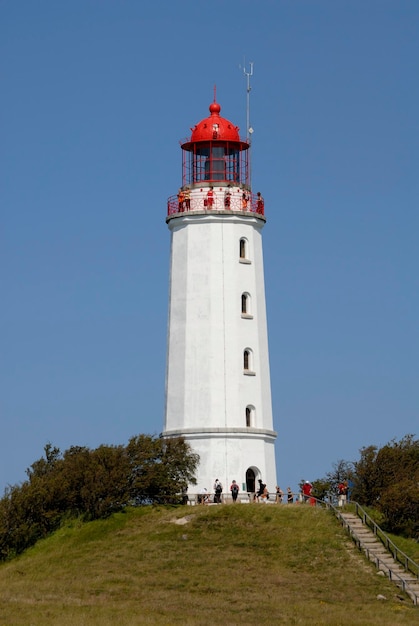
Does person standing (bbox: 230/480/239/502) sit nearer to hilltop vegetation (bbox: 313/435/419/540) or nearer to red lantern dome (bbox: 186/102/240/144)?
hilltop vegetation (bbox: 313/435/419/540)

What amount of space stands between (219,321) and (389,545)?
1387 centimetres

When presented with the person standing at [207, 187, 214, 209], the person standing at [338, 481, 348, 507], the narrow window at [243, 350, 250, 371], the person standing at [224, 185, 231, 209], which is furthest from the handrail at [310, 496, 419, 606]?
the person standing at [207, 187, 214, 209]

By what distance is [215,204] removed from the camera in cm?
6225

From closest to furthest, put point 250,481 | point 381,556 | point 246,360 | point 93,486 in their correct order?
1. point 381,556
2. point 93,486
3. point 250,481
4. point 246,360

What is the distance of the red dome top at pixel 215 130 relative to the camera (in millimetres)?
62656

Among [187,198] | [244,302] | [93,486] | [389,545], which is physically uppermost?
[187,198]

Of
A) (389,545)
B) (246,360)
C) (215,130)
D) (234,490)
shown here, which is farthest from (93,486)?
(215,130)

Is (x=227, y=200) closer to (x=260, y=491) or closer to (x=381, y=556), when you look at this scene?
(x=260, y=491)

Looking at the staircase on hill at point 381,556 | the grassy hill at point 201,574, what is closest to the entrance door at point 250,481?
the grassy hill at point 201,574

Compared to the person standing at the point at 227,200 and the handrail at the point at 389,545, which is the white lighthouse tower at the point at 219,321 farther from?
the handrail at the point at 389,545

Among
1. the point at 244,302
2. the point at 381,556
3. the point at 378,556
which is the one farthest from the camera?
the point at 244,302

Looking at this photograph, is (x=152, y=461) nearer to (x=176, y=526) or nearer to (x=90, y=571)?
(x=176, y=526)

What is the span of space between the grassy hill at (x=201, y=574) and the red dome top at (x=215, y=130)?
55.4 feet

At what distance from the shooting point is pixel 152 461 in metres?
59.2
